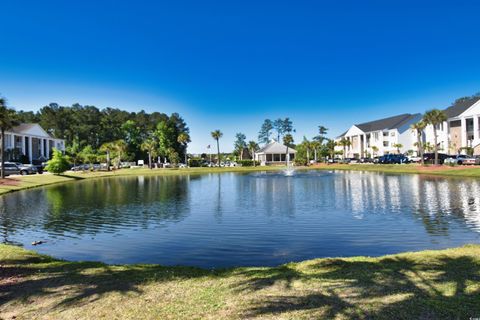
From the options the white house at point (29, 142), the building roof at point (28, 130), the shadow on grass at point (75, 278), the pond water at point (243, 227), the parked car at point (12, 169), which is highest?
the building roof at point (28, 130)

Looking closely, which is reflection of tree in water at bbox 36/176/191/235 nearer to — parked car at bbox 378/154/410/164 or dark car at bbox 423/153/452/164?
dark car at bbox 423/153/452/164

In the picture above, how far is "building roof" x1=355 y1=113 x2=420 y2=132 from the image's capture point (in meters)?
94.4

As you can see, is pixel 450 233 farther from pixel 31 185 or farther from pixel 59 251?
pixel 31 185

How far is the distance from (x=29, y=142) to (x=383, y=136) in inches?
3654

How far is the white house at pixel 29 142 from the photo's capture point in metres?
83.2

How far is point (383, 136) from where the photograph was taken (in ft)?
325

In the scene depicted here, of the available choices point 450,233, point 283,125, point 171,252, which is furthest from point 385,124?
point 171,252

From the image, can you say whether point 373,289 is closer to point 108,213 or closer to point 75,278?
point 75,278

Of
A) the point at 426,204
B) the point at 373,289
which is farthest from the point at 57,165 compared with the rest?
the point at 373,289

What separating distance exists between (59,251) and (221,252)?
6.49 metres

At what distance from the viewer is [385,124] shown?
9975cm

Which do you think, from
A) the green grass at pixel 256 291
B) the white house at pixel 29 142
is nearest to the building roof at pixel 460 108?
the green grass at pixel 256 291

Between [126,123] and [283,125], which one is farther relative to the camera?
[283,125]

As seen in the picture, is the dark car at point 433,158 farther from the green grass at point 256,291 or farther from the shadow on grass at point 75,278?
the shadow on grass at point 75,278
